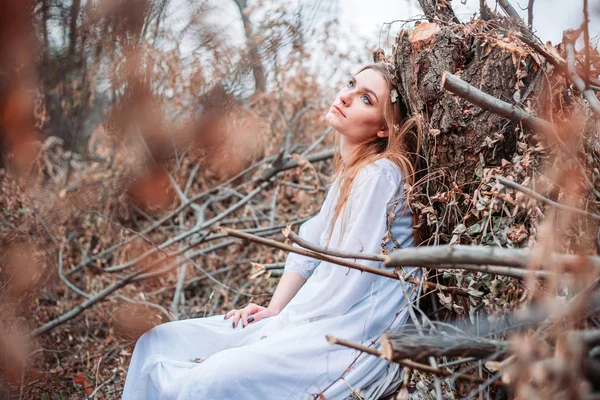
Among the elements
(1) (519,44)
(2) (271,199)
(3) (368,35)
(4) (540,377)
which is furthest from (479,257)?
(3) (368,35)

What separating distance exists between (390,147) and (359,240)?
0.49 meters

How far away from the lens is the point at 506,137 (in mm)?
2023

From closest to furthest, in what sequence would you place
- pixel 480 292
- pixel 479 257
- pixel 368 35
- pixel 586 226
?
1. pixel 479 257
2. pixel 586 226
3. pixel 480 292
4. pixel 368 35

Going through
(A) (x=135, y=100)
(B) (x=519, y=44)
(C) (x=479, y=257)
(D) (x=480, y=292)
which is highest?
(A) (x=135, y=100)

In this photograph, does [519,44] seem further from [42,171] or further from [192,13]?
[42,171]

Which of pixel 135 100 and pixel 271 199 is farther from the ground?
pixel 135 100

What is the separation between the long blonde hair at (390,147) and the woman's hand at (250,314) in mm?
460

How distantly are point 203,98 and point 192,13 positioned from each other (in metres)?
0.70

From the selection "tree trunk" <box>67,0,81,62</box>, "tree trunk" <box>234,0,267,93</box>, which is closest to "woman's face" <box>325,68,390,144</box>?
"tree trunk" <box>234,0,267,93</box>

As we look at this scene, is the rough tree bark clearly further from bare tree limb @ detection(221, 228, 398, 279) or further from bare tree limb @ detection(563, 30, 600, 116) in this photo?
bare tree limb @ detection(221, 228, 398, 279)

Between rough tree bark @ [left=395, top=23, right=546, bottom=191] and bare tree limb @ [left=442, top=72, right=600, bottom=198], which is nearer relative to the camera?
bare tree limb @ [left=442, top=72, right=600, bottom=198]

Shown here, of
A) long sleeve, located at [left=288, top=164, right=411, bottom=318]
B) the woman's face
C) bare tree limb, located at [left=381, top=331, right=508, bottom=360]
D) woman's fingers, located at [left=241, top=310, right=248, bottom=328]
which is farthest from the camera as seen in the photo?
the woman's face

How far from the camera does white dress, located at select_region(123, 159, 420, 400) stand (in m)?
1.94

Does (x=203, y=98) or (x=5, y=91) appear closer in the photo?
(x=5, y=91)
